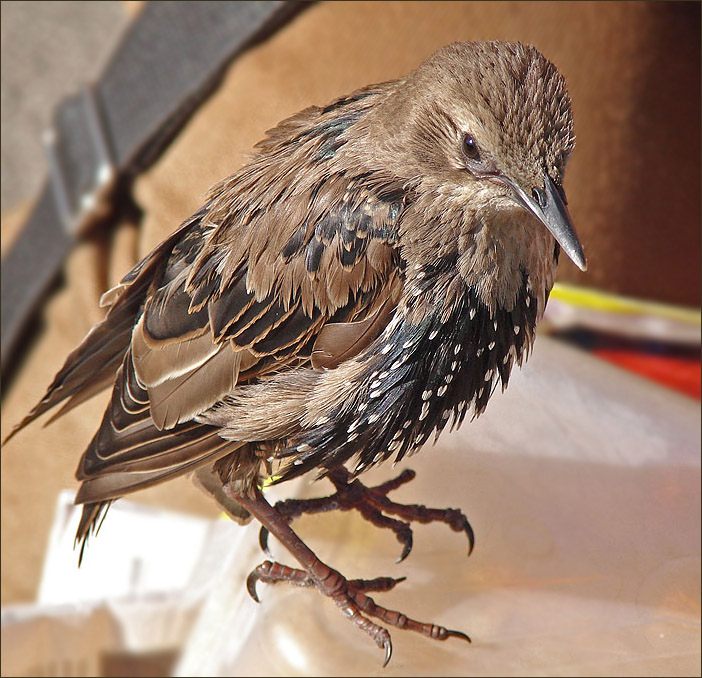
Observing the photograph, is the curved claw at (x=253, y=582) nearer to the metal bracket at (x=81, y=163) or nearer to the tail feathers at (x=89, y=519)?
the tail feathers at (x=89, y=519)

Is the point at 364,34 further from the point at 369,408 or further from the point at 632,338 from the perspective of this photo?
the point at 632,338

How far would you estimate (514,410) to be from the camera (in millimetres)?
411

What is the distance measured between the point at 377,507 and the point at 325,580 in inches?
1.9

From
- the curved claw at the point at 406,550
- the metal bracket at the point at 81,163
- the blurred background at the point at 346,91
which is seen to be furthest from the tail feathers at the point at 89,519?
the metal bracket at the point at 81,163

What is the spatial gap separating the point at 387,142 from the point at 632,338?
2.49 ft

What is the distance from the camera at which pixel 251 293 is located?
0.33m

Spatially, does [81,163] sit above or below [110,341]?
above

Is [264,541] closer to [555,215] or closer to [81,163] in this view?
[555,215]

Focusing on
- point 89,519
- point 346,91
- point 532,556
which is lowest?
point 532,556

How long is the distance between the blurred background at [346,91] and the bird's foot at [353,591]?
0.06 m

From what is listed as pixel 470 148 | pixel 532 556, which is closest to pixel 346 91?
pixel 470 148

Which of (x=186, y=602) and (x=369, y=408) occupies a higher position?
(x=369, y=408)

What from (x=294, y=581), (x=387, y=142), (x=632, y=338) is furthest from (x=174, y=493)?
(x=632, y=338)

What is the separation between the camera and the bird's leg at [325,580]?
0.38 m
